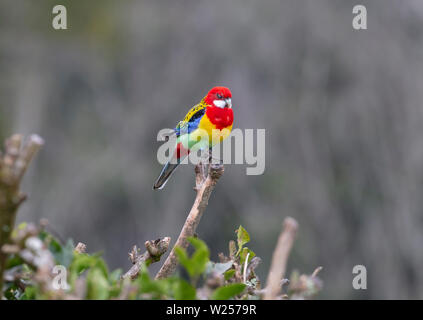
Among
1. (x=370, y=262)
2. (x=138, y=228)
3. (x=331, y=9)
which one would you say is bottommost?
(x=370, y=262)

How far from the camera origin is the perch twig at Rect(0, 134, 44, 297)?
5.04 ft

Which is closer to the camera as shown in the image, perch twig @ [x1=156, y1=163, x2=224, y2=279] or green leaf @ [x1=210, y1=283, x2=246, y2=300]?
green leaf @ [x1=210, y1=283, x2=246, y2=300]

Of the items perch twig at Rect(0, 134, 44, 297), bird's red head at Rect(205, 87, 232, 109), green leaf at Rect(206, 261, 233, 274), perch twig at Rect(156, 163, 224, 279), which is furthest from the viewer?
bird's red head at Rect(205, 87, 232, 109)

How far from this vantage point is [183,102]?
1077 centimetres

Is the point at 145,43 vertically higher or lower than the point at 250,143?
higher

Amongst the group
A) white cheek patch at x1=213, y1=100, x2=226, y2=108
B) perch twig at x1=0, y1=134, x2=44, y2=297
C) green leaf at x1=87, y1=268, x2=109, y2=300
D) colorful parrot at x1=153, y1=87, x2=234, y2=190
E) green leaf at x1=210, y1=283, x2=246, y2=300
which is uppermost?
white cheek patch at x1=213, y1=100, x2=226, y2=108

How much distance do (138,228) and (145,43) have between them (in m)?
3.41

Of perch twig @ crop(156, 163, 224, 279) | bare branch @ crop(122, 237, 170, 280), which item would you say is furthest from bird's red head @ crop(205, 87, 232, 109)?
bare branch @ crop(122, 237, 170, 280)

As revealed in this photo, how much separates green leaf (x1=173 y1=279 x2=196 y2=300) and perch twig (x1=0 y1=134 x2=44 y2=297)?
17.7 inches

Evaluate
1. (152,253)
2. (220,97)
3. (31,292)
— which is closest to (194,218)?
(152,253)

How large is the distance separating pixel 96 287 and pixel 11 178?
0.36 m

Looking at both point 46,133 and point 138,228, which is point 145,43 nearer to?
point 46,133

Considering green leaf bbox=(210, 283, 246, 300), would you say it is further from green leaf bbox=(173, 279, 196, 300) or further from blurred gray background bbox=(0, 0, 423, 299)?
blurred gray background bbox=(0, 0, 423, 299)

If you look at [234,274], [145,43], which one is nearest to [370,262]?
[145,43]
